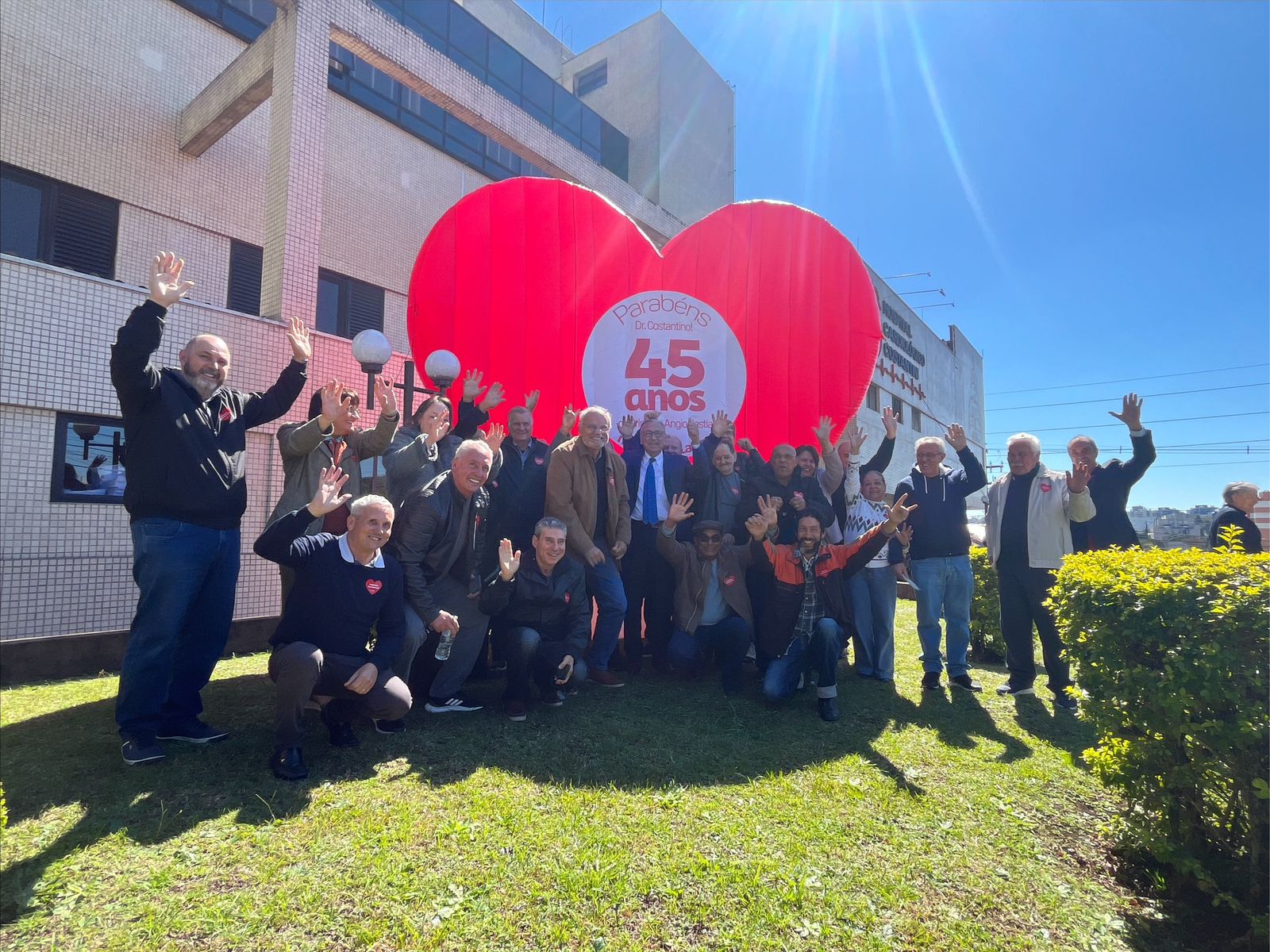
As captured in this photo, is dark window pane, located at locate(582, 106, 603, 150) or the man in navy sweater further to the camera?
dark window pane, located at locate(582, 106, 603, 150)

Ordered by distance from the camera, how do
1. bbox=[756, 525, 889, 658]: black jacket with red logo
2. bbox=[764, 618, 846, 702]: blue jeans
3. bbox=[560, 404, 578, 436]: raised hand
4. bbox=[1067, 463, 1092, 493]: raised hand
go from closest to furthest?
bbox=[764, 618, 846, 702]: blue jeans < bbox=[756, 525, 889, 658]: black jacket with red logo < bbox=[1067, 463, 1092, 493]: raised hand < bbox=[560, 404, 578, 436]: raised hand

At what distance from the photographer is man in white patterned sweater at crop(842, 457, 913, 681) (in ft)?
16.4

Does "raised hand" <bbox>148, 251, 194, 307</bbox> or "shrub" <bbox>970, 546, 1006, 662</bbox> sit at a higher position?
"raised hand" <bbox>148, 251, 194, 307</bbox>

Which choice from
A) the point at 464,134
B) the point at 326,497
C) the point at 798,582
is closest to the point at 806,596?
the point at 798,582

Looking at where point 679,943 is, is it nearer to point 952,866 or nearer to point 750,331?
point 952,866

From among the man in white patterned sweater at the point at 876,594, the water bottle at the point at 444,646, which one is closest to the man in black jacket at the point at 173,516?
the water bottle at the point at 444,646

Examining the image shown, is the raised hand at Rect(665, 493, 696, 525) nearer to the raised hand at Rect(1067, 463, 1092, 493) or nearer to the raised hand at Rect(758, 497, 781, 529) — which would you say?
the raised hand at Rect(758, 497, 781, 529)

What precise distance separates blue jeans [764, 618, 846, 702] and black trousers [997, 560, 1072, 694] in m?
1.57

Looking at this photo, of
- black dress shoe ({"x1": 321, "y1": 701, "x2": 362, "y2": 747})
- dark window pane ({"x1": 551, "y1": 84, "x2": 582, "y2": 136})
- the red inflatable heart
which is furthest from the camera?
dark window pane ({"x1": 551, "y1": 84, "x2": 582, "y2": 136})

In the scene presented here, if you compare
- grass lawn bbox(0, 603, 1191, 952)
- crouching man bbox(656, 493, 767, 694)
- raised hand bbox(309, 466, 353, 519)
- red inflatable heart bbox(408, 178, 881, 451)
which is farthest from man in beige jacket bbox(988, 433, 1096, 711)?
raised hand bbox(309, 466, 353, 519)

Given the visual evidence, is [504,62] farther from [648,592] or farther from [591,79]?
[648,592]

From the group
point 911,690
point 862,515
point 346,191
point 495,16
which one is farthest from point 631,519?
point 495,16

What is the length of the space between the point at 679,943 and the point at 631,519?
318 cm

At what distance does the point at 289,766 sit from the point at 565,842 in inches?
55.9
